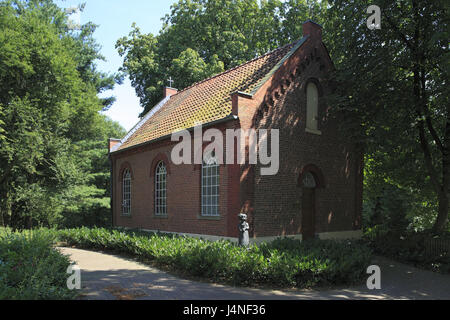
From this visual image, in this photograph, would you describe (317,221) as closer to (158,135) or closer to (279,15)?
(158,135)

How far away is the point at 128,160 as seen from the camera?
62.1 ft

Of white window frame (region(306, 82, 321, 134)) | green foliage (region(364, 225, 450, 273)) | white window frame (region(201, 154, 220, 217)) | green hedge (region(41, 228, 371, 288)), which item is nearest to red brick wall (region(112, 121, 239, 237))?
white window frame (region(201, 154, 220, 217))

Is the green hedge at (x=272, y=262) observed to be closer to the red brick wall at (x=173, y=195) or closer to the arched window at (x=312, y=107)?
the red brick wall at (x=173, y=195)

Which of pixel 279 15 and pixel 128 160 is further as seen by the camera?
pixel 279 15

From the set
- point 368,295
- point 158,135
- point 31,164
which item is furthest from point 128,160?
point 368,295

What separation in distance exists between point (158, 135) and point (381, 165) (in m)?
10.5

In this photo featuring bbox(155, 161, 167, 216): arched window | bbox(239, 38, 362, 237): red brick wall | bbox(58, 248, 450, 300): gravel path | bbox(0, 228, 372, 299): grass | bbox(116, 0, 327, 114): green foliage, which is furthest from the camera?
bbox(116, 0, 327, 114): green foliage

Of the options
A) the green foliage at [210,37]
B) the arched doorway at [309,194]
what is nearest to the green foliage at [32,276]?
the arched doorway at [309,194]

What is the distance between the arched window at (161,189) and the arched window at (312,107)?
6.73 meters

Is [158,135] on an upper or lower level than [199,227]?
upper

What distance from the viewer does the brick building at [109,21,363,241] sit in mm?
11812

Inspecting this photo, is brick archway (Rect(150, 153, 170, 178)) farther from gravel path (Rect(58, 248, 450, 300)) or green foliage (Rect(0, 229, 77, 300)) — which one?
green foliage (Rect(0, 229, 77, 300))

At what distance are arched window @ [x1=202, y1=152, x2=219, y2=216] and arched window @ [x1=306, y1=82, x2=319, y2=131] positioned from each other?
4199mm

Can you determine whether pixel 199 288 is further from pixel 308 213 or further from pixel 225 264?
pixel 308 213
